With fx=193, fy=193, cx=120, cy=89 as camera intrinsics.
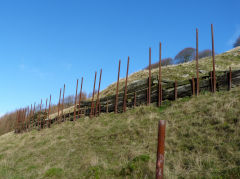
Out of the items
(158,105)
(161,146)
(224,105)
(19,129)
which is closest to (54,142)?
(158,105)

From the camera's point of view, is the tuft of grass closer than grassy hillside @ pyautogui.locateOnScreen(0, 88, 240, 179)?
No

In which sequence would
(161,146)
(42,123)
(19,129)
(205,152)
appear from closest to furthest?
(161,146)
(205,152)
(42,123)
(19,129)

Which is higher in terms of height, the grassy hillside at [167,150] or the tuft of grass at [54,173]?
the grassy hillside at [167,150]

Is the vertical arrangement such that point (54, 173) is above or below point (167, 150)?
below

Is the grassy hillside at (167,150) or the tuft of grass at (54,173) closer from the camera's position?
the grassy hillside at (167,150)

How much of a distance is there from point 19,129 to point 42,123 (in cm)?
816

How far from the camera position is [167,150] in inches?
258

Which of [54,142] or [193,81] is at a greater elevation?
[193,81]

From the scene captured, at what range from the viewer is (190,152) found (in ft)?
19.6

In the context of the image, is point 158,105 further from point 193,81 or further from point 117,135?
point 117,135

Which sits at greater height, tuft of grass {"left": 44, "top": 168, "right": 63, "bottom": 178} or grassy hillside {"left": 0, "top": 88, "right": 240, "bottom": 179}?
grassy hillside {"left": 0, "top": 88, "right": 240, "bottom": 179}

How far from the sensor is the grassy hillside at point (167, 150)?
5.26m

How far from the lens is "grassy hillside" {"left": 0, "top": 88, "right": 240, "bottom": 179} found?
5.26m

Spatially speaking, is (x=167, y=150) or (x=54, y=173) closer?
(x=167, y=150)
